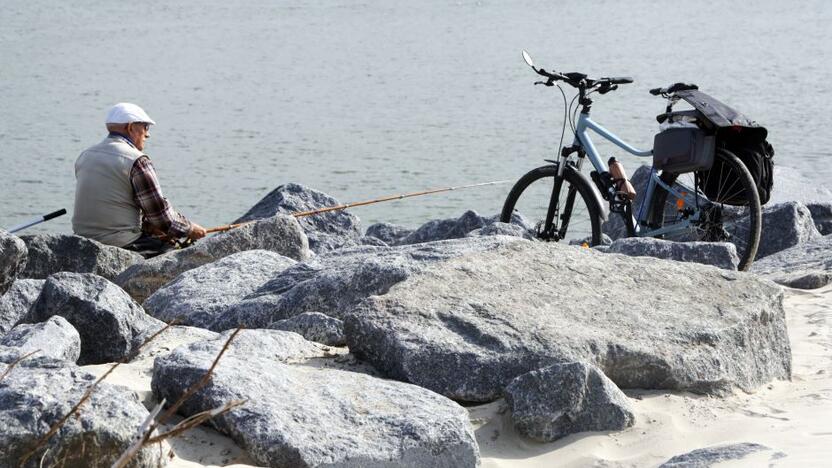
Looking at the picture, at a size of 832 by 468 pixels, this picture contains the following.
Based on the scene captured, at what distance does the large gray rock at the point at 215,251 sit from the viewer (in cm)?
688

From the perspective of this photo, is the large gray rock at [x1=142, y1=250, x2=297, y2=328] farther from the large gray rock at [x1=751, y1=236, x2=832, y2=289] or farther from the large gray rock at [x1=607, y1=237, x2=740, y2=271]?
the large gray rock at [x1=751, y1=236, x2=832, y2=289]

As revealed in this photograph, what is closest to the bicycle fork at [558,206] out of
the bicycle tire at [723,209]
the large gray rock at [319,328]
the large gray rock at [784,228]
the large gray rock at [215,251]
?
the bicycle tire at [723,209]

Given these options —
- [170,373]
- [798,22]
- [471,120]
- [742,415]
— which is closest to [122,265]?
[170,373]

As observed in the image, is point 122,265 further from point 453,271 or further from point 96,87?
point 96,87

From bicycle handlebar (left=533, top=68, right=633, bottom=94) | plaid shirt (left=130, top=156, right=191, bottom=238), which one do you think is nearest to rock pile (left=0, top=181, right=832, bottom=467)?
plaid shirt (left=130, top=156, right=191, bottom=238)

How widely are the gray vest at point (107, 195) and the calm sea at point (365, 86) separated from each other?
5864mm

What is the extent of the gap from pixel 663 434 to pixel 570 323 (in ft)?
2.18

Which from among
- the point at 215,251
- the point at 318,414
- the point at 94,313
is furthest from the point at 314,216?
the point at 318,414

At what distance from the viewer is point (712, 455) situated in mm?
3525

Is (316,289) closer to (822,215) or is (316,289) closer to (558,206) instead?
(558,206)

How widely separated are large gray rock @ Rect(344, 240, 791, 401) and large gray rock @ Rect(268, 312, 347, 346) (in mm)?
368

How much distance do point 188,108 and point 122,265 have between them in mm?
13345

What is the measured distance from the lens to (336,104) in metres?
20.5

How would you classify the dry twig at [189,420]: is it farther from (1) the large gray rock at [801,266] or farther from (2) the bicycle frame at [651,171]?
(2) the bicycle frame at [651,171]
